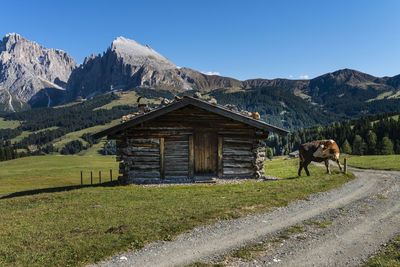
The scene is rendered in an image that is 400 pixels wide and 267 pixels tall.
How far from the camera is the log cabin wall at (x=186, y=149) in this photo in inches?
784

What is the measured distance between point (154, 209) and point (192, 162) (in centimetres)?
887

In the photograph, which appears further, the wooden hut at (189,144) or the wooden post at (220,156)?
the wooden post at (220,156)

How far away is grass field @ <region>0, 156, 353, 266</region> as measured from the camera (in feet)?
24.4

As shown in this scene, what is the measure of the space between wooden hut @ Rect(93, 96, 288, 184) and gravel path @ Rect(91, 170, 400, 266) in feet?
28.1

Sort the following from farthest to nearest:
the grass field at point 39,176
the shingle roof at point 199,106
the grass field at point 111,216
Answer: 1. the grass field at point 39,176
2. the shingle roof at point 199,106
3. the grass field at point 111,216

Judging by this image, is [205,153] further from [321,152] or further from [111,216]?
[111,216]

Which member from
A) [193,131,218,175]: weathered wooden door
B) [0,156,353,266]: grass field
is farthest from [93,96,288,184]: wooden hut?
[0,156,353,266]: grass field

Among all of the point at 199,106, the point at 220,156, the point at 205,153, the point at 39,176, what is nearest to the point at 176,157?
the point at 205,153

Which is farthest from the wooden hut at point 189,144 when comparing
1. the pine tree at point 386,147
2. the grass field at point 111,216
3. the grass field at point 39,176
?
the pine tree at point 386,147

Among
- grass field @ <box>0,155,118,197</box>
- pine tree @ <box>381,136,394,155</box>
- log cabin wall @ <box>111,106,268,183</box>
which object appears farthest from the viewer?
pine tree @ <box>381,136,394,155</box>

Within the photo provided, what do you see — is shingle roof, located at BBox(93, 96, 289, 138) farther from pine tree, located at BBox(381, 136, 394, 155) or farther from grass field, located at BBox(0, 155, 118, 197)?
pine tree, located at BBox(381, 136, 394, 155)

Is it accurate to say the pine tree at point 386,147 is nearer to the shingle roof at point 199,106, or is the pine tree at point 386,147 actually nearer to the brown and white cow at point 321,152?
the brown and white cow at point 321,152

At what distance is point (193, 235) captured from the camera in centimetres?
853

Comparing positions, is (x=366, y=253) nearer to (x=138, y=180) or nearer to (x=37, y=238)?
(x=37, y=238)
